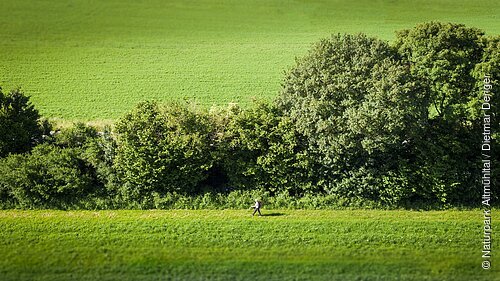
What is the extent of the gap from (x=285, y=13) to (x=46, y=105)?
35503mm

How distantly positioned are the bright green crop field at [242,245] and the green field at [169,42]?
14529 mm

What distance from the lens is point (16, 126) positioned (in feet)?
93.4

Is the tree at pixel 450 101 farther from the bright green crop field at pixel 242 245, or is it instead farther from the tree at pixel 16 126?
the tree at pixel 16 126

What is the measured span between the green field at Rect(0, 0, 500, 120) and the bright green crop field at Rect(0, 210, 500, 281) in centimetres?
1453

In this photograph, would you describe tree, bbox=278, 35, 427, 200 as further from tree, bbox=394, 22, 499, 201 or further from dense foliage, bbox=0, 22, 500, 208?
tree, bbox=394, 22, 499, 201

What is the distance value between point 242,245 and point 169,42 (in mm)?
36067

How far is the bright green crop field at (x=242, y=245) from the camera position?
70.7ft

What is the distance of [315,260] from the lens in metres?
22.4

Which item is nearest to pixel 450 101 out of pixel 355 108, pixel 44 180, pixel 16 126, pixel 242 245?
pixel 355 108

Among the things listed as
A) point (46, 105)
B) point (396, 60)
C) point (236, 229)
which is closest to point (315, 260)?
point (236, 229)

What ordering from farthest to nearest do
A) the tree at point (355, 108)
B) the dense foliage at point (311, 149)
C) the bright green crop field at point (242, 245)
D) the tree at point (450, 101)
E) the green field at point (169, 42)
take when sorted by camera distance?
the green field at point (169, 42), the dense foliage at point (311, 149), the tree at point (450, 101), the tree at point (355, 108), the bright green crop field at point (242, 245)

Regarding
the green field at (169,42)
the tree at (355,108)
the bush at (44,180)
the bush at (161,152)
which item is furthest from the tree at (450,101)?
the bush at (44,180)

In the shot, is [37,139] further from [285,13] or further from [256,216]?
[285,13]

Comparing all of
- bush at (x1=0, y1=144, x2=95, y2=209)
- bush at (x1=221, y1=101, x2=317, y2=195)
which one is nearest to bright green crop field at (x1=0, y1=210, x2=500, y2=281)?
bush at (x1=0, y1=144, x2=95, y2=209)
